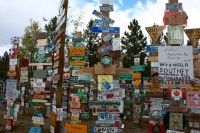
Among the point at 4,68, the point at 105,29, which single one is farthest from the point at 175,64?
the point at 4,68

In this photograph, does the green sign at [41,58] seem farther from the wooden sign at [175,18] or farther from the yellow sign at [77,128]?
the wooden sign at [175,18]

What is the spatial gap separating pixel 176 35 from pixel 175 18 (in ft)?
1.47

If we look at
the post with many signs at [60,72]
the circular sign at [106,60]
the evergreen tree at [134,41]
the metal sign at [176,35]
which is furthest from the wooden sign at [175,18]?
the evergreen tree at [134,41]

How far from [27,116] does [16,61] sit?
16.1 ft

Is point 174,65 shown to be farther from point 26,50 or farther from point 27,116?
point 26,50

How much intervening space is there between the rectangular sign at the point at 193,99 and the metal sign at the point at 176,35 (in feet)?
4.96

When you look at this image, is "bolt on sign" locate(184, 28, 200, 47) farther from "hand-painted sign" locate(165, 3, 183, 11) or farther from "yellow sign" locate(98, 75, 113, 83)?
"yellow sign" locate(98, 75, 113, 83)

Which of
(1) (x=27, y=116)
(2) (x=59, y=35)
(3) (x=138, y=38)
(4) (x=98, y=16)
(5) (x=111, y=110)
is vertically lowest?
(1) (x=27, y=116)

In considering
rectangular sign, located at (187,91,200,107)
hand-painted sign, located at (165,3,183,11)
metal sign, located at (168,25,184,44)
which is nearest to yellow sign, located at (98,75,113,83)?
metal sign, located at (168,25,184,44)

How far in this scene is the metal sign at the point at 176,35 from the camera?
7590 millimetres

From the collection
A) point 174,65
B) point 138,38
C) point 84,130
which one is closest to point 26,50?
point 138,38

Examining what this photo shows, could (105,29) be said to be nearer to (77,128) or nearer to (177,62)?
(177,62)

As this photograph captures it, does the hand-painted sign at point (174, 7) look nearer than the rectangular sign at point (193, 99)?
Yes

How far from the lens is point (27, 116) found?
17.8 metres
